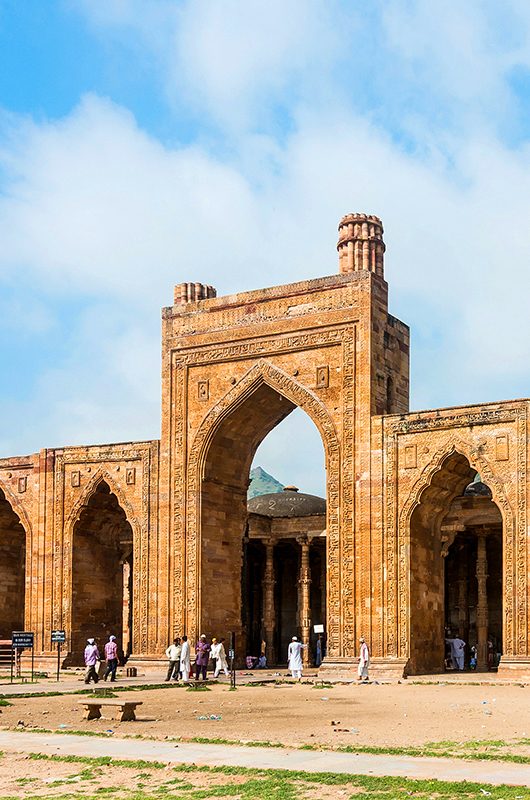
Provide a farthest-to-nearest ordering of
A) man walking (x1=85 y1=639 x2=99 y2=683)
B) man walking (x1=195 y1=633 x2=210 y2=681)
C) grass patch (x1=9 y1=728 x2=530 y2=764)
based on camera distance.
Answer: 1. man walking (x1=195 y1=633 x2=210 y2=681)
2. man walking (x1=85 y1=639 x2=99 y2=683)
3. grass patch (x1=9 y1=728 x2=530 y2=764)

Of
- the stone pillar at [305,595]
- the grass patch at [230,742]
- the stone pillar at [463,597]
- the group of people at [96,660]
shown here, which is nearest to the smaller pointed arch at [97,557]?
the group of people at [96,660]

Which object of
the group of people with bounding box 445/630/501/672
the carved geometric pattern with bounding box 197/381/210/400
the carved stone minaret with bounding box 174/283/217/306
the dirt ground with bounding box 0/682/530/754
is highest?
the carved stone minaret with bounding box 174/283/217/306

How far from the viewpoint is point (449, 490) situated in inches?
1240

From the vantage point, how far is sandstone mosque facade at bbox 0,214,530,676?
30.3m

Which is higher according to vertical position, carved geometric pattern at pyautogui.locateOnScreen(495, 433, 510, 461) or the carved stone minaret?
the carved stone minaret

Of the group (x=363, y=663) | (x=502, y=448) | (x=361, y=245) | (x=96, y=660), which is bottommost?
(x=363, y=663)

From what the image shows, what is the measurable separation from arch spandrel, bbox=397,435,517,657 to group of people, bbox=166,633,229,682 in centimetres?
516

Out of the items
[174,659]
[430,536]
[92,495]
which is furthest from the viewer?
[92,495]

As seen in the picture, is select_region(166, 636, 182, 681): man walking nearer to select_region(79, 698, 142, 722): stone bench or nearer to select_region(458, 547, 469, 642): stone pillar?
select_region(79, 698, 142, 722): stone bench

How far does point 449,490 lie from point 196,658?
8155 millimetres

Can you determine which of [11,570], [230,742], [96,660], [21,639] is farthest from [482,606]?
[230,742]

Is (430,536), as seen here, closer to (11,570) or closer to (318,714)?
(318,714)

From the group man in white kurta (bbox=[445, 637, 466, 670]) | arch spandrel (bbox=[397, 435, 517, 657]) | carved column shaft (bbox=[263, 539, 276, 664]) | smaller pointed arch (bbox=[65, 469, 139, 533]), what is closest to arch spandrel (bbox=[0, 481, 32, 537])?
smaller pointed arch (bbox=[65, 469, 139, 533])

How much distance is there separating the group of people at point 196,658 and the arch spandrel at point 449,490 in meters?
5.16
